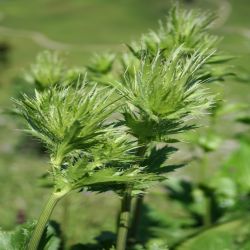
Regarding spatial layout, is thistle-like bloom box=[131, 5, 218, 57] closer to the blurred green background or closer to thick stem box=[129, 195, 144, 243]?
thick stem box=[129, 195, 144, 243]

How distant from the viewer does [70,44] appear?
38.3 meters

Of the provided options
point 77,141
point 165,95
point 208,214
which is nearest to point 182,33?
point 165,95

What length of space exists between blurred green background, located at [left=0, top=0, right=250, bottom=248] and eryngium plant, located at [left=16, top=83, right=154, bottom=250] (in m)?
2.10

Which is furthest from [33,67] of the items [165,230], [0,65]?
[0,65]

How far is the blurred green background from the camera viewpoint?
36.8 feet

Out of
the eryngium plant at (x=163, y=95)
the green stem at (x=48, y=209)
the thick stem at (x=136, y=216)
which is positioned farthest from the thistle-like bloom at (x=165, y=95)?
the thick stem at (x=136, y=216)

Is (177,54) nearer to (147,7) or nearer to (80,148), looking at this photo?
(80,148)

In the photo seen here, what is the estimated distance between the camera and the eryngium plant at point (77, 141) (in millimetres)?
1916

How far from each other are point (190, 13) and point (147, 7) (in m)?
48.4

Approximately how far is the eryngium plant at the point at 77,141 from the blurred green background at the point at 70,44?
6.88 ft

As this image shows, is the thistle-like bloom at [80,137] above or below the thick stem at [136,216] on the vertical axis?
above

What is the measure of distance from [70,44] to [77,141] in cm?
3707

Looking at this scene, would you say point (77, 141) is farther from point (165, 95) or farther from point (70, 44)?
point (70, 44)

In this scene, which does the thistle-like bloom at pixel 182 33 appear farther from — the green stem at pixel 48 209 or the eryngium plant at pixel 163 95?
the green stem at pixel 48 209
